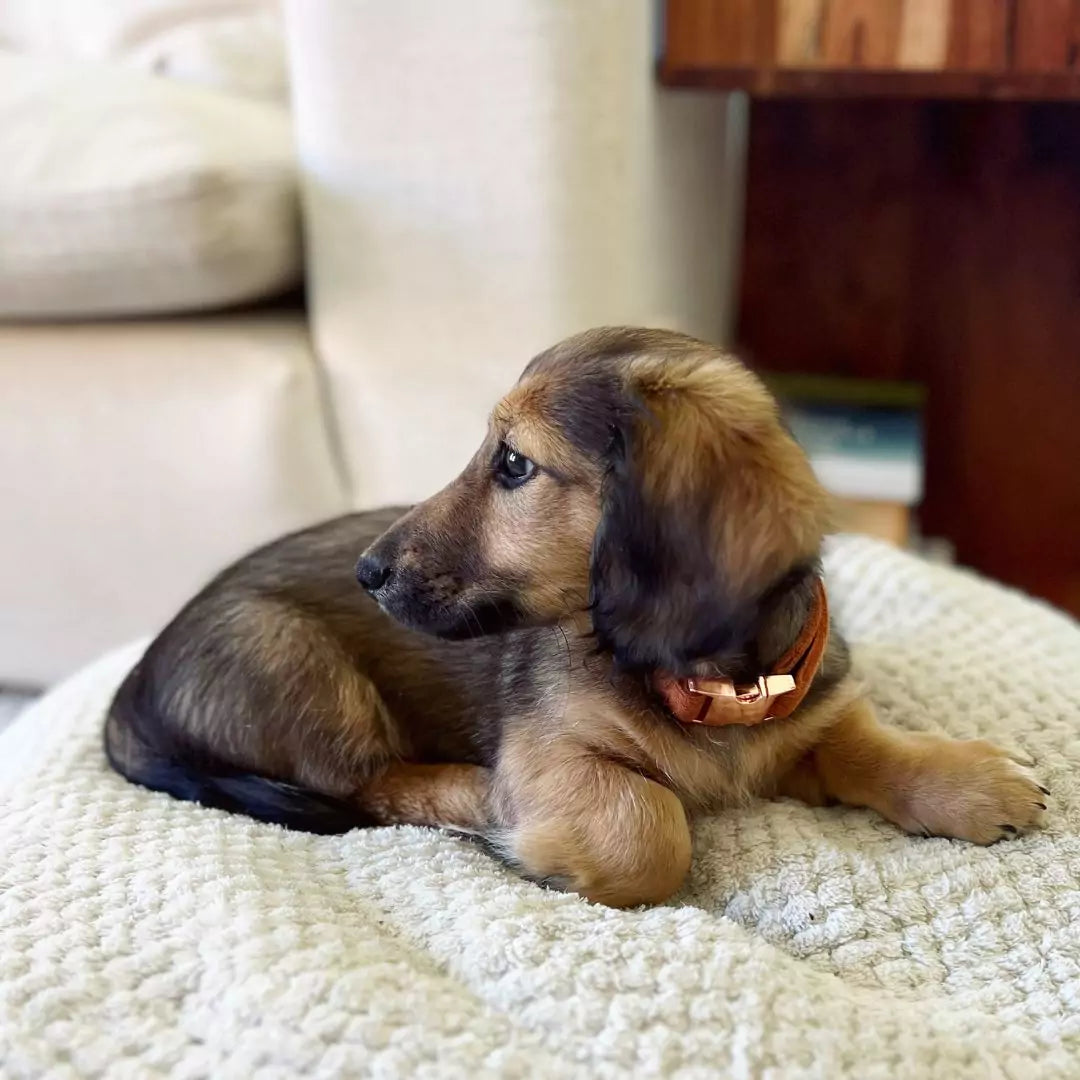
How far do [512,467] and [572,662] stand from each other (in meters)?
0.17

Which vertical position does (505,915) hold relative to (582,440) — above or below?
below

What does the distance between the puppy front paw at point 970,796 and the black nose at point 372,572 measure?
0.45 meters

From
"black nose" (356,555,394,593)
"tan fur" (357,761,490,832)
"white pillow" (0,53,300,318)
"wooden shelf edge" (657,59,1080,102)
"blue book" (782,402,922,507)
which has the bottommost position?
"blue book" (782,402,922,507)

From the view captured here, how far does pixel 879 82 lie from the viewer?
153 cm

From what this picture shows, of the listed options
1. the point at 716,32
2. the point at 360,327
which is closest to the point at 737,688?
the point at 360,327

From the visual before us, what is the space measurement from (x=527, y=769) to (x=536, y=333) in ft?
2.13

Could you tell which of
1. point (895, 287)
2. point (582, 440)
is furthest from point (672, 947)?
point (895, 287)

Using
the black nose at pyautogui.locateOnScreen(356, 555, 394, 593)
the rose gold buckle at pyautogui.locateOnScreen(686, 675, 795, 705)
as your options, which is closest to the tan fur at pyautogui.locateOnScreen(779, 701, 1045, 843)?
the rose gold buckle at pyautogui.locateOnScreen(686, 675, 795, 705)

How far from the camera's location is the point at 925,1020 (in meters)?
0.79

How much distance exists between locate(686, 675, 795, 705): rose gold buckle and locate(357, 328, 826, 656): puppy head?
54 mm

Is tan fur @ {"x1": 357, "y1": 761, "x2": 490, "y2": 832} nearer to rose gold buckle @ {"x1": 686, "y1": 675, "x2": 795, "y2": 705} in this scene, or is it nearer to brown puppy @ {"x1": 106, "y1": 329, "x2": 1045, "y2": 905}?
brown puppy @ {"x1": 106, "y1": 329, "x2": 1045, "y2": 905}

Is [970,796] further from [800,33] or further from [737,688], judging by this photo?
[800,33]

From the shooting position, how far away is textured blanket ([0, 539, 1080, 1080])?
75 cm

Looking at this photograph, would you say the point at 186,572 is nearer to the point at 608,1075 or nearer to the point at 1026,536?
the point at 608,1075
